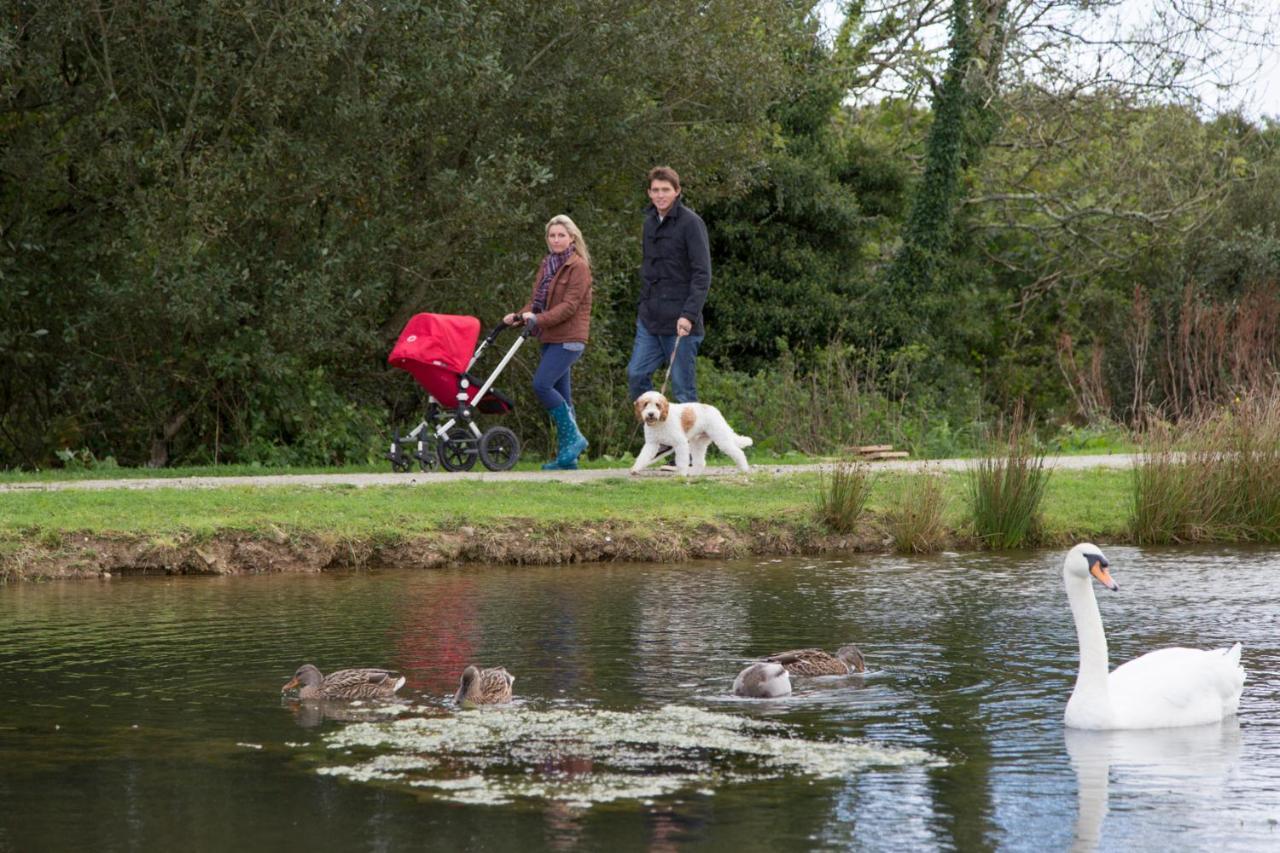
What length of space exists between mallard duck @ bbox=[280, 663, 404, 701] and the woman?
8060mm

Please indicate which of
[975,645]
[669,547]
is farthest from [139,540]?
[975,645]

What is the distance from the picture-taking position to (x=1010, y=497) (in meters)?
14.3

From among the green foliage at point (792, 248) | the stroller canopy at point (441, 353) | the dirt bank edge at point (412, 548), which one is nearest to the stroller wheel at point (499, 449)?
the stroller canopy at point (441, 353)

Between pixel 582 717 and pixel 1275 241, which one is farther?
pixel 1275 241

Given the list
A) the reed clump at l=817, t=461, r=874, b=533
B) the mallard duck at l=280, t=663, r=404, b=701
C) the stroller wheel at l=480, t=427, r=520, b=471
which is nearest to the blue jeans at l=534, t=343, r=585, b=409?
the stroller wheel at l=480, t=427, r=520, b=471

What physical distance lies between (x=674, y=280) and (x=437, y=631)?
714 centimetres

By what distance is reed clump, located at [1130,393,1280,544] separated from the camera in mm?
14648

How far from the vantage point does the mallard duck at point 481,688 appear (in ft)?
25.6

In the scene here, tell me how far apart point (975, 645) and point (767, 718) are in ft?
7.39

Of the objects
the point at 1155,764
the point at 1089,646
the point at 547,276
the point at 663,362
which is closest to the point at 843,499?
the point at 663,362

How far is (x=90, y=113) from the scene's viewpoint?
1958 centimetres

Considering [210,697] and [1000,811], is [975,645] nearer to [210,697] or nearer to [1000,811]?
[1000,811]

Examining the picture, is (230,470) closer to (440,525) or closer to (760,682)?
(440,525)

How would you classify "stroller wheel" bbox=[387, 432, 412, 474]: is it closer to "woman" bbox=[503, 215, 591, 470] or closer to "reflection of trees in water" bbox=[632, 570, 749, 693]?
"woman" bbox=[503, 215, 591, 470]
